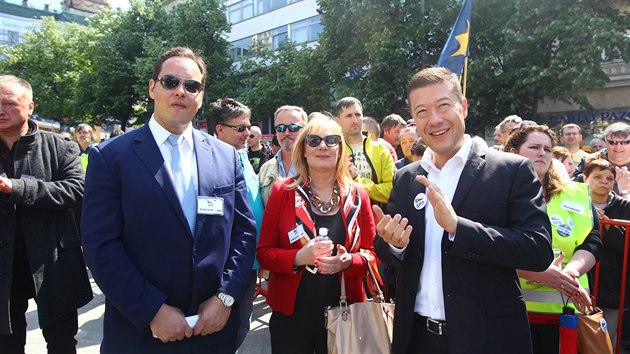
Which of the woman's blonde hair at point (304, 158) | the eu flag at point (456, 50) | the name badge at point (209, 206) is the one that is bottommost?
the name badge at point (209, 206)

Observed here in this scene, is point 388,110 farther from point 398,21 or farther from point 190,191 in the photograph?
point 190,191

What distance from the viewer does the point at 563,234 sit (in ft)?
8.82

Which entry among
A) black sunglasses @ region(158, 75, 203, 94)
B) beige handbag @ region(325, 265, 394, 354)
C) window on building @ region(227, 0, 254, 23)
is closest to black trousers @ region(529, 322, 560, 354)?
beige handbag @ region(325, 265, 394, 354)

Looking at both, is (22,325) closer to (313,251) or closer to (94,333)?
(94,333)

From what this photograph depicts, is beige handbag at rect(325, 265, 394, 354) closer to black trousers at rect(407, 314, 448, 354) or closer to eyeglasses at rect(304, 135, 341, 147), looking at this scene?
black trousers at rect(407, 314, 448, 354)

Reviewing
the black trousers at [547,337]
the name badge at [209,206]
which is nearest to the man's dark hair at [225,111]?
the name badge at [209,206]

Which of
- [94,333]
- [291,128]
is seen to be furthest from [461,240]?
[94,333]

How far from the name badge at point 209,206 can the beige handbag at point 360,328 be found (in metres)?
0.91

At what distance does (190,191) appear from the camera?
2273 mm

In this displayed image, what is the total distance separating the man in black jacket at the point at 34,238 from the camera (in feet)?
9.11

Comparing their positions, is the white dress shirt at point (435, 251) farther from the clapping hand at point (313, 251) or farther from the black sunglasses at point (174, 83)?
the black sunglasses at point (174, 83)

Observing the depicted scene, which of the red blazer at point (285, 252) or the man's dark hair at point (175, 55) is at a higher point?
the man's dark hair at point (175, 55)

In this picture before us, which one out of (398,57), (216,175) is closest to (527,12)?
(398,57)

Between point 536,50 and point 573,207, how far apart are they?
16.3 meters
